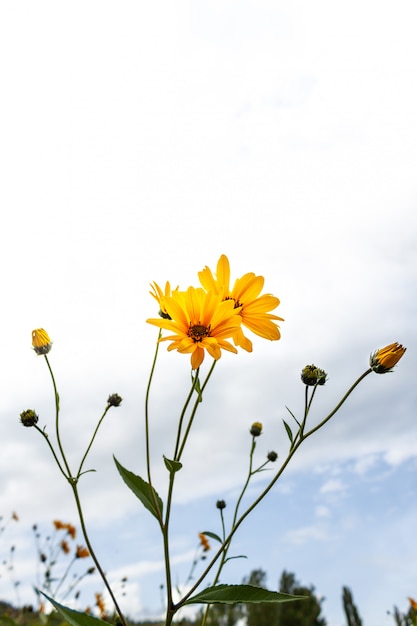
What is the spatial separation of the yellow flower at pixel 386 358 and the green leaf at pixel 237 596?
2.31 ft

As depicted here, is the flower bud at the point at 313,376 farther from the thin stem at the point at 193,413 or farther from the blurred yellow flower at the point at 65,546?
the blurred yellow flower at the point at 65,546

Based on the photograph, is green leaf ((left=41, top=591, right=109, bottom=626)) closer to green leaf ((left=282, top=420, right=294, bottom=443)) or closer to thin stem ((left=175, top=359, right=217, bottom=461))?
thin stem ((left=175, top=359, right=217, bottom=461))

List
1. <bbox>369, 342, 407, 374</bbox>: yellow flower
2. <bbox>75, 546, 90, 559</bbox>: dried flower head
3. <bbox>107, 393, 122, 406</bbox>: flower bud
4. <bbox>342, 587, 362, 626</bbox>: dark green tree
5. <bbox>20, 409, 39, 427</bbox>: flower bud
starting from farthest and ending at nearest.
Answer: <bbox>342, 587, 362, 626</bbox>: dark green tree, <bbox>75, 546, 90, 559</bbox>: dried flower head, <bbox>107, 393, 122, 406</bbox>: flower bud, <bbox>20, 409, 39, 427</bbox>: flower bud, <bbox>369, 342, 407, 374</bbox>: yellow flower

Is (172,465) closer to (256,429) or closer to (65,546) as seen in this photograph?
(256,429)

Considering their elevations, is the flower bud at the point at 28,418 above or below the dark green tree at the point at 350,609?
below

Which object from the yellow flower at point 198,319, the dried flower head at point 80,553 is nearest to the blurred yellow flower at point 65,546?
the dried flower head at point 80,553

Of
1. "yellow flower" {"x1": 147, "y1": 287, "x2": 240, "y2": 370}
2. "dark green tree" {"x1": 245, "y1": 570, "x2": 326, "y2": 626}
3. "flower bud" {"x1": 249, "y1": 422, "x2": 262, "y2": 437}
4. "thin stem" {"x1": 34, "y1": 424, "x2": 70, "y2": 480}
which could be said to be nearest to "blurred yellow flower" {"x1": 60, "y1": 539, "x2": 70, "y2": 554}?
"flower bud" {"x1": 249, "y1": 422, "x2": 262, "y2": 437}

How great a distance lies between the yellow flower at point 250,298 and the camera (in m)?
1.91

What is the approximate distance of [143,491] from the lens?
1.84m

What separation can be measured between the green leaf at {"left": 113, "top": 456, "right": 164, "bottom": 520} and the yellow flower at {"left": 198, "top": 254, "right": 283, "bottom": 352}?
60 cm

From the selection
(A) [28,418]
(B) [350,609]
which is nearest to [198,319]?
(A) [28,418]

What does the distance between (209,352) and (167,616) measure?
73 centimetres

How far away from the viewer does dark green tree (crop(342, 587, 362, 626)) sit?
35.4 ft

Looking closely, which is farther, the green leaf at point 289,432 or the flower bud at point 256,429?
the flower bud at point 256,429
